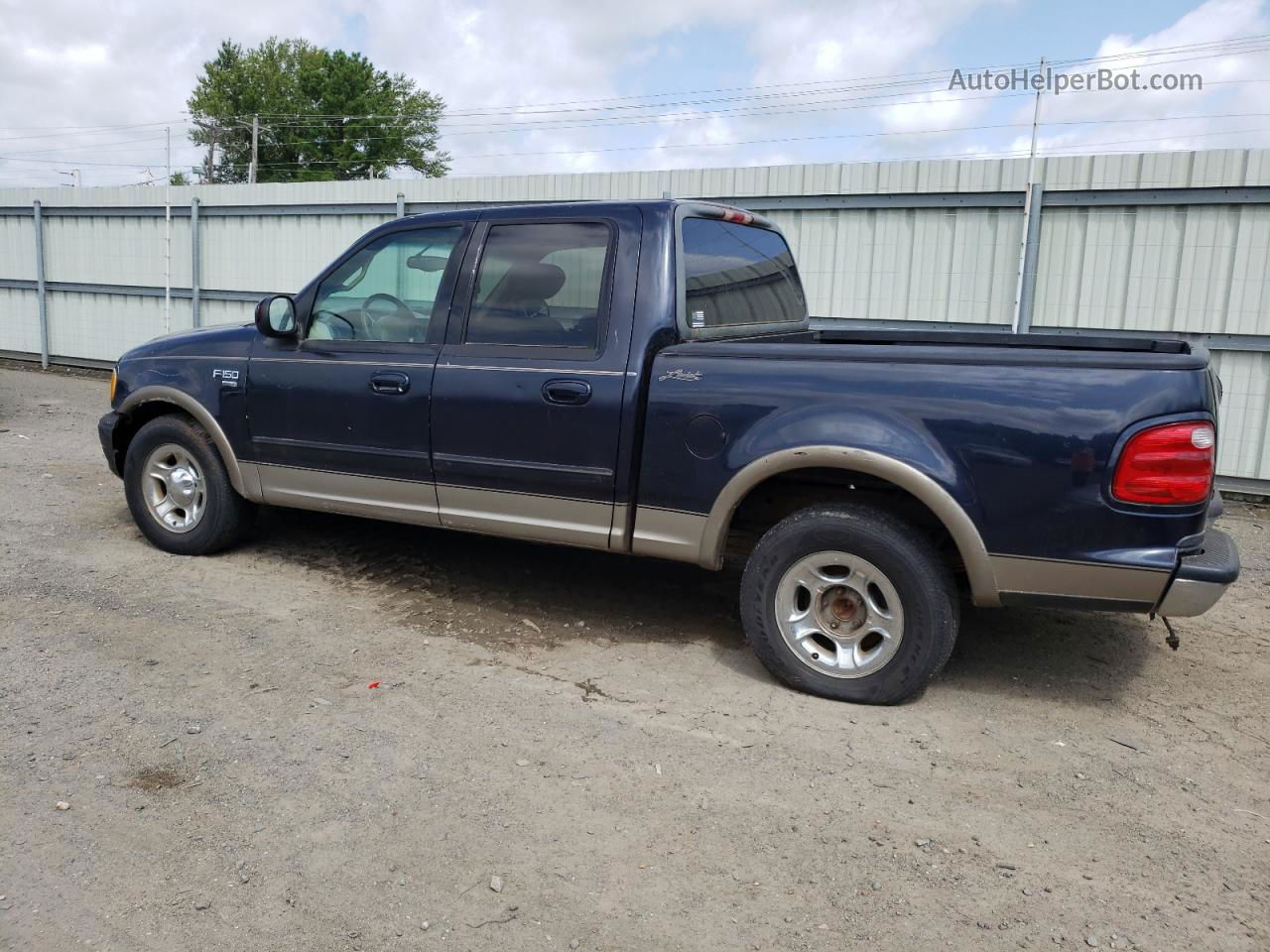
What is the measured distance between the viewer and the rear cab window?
4.54 m

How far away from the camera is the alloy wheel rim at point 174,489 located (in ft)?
18.5

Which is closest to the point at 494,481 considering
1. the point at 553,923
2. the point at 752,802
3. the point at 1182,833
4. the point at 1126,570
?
the point at 752,802

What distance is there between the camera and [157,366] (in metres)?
5.62

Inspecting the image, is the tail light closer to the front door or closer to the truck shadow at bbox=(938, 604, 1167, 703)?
the truck shadow at bbox=(938, 604, 1167, 703)

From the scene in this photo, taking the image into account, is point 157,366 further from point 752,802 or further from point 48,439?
point 48,439

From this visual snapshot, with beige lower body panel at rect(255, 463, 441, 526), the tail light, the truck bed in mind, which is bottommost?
beige lower body panel at rect(255, 463, 441, 526)

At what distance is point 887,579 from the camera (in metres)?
3.84

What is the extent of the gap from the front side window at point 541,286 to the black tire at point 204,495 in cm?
183

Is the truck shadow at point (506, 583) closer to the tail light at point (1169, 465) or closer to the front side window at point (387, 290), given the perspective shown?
the front side window at point (387, 290)

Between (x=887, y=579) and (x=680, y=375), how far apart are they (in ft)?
3.82

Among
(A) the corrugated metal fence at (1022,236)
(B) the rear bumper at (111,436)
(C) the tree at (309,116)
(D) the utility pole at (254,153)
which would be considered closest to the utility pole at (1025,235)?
(A) the corrugated metal fence at (1022,236)

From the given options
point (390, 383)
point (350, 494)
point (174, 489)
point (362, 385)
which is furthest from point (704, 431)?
point (174, 489)

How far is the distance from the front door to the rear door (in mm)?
138

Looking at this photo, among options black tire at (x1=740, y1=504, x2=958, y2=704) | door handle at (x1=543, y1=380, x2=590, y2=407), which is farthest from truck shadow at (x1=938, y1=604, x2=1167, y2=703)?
door handle at (x1=543, y1=380, x2=590, y2=407)
